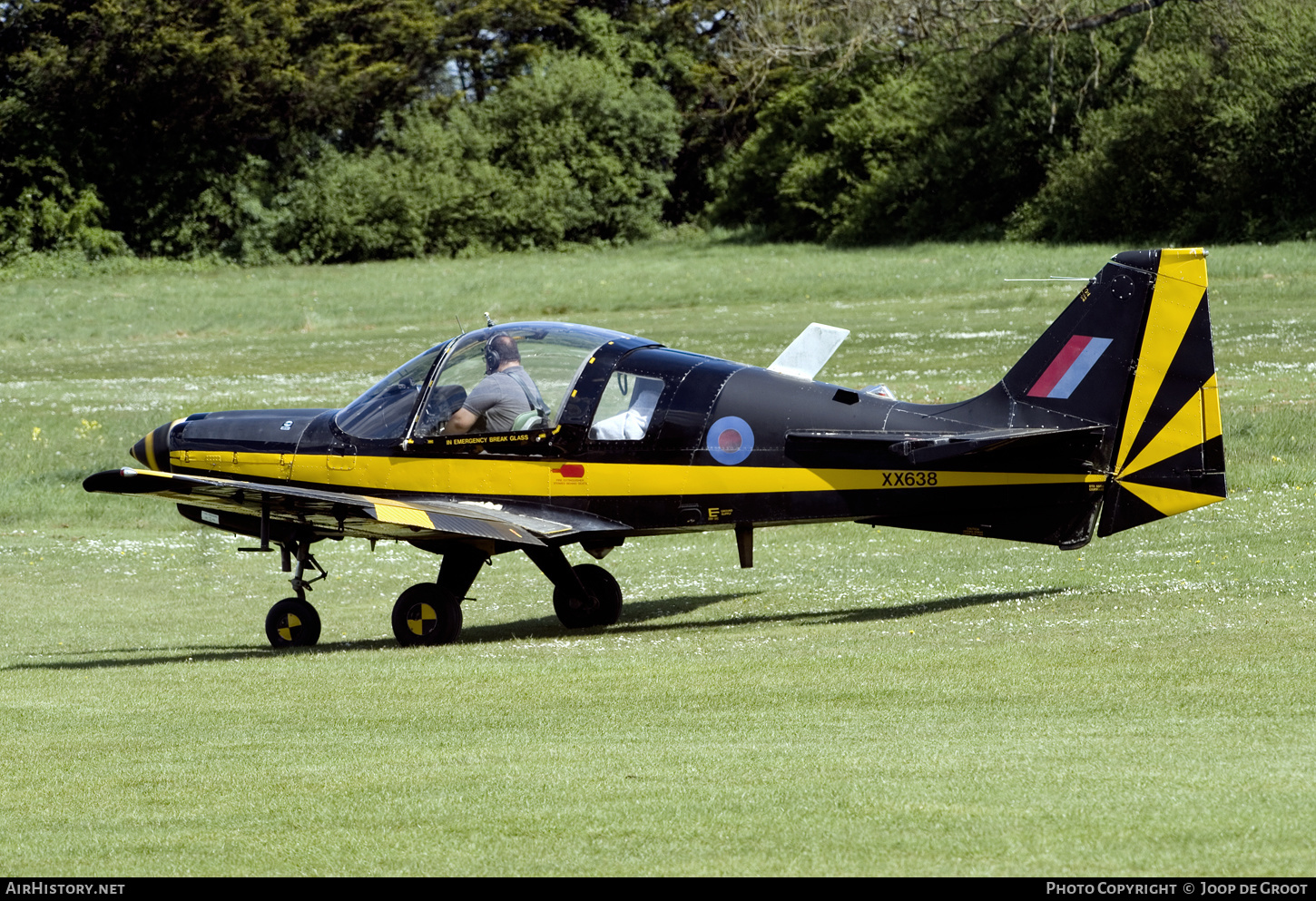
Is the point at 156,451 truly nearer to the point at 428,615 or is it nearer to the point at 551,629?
the point at 428,615

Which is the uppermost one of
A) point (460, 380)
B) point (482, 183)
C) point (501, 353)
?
point (482, 183)

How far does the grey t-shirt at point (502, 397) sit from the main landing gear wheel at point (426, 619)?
1.50m

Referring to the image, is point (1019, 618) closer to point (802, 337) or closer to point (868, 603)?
point (868, 603)

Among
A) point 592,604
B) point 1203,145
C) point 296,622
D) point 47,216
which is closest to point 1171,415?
point 592,604

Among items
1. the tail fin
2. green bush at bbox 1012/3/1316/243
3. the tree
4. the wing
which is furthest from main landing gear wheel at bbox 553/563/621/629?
the tree

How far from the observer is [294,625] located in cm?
1283

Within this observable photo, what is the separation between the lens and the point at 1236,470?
61.8 ft

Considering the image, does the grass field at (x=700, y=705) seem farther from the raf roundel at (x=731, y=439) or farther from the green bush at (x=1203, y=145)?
the green bush at (x=1203, y=145)

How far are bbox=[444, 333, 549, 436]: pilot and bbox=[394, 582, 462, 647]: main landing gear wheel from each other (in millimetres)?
1514

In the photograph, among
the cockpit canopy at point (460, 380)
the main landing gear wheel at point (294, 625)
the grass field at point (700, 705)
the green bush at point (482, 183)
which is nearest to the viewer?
the grass field at point (700, 705)

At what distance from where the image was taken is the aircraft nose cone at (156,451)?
531 inches

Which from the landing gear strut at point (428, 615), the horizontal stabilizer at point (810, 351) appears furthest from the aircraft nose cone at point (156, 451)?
the horizontal stabilizer at point (810, 351)

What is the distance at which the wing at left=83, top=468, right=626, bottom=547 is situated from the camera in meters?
11.4

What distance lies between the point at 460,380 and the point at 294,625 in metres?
2.57
